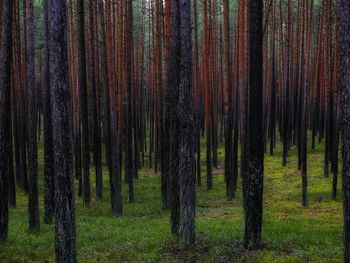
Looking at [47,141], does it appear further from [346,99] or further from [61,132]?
[346,99]

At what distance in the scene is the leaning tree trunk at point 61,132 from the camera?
286 inches

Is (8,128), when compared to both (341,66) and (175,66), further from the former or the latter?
(341,66)

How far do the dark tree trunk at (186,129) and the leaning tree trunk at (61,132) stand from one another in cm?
274

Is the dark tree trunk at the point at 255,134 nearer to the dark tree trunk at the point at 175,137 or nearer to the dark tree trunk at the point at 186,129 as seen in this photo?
the dark tree trunk at the point at 186,129

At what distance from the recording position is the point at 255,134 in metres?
8.83

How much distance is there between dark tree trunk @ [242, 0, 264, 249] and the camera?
8.77m

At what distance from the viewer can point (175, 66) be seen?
10852mm

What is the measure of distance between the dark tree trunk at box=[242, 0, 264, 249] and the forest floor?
55 cm

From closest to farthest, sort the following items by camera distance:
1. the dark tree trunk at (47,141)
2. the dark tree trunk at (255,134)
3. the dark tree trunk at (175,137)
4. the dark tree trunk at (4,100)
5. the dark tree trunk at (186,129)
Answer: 1. the dark tree trunk at (255,134)
2. the dark tree trunk at (186,129)
3. the dark tree trunk at (4,100)
4. the dark tree trunk at (175,137)
5. the dark tree trunk at (47,141)

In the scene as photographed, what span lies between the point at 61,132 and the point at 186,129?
296 cm

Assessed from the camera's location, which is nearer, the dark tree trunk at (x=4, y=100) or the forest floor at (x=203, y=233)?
the forest floor at (x=203, y=233)

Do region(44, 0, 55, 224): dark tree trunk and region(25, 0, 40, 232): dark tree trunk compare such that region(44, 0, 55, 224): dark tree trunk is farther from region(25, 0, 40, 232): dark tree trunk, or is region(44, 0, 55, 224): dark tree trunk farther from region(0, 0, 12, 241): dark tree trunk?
region(0, 0, 12, 241): dark tree trunk

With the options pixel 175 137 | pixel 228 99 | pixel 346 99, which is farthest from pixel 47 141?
pixel 346 99

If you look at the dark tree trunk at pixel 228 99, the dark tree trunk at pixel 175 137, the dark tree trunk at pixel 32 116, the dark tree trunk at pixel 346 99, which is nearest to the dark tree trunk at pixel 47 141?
the dark tree trunk at pixel 32 116
